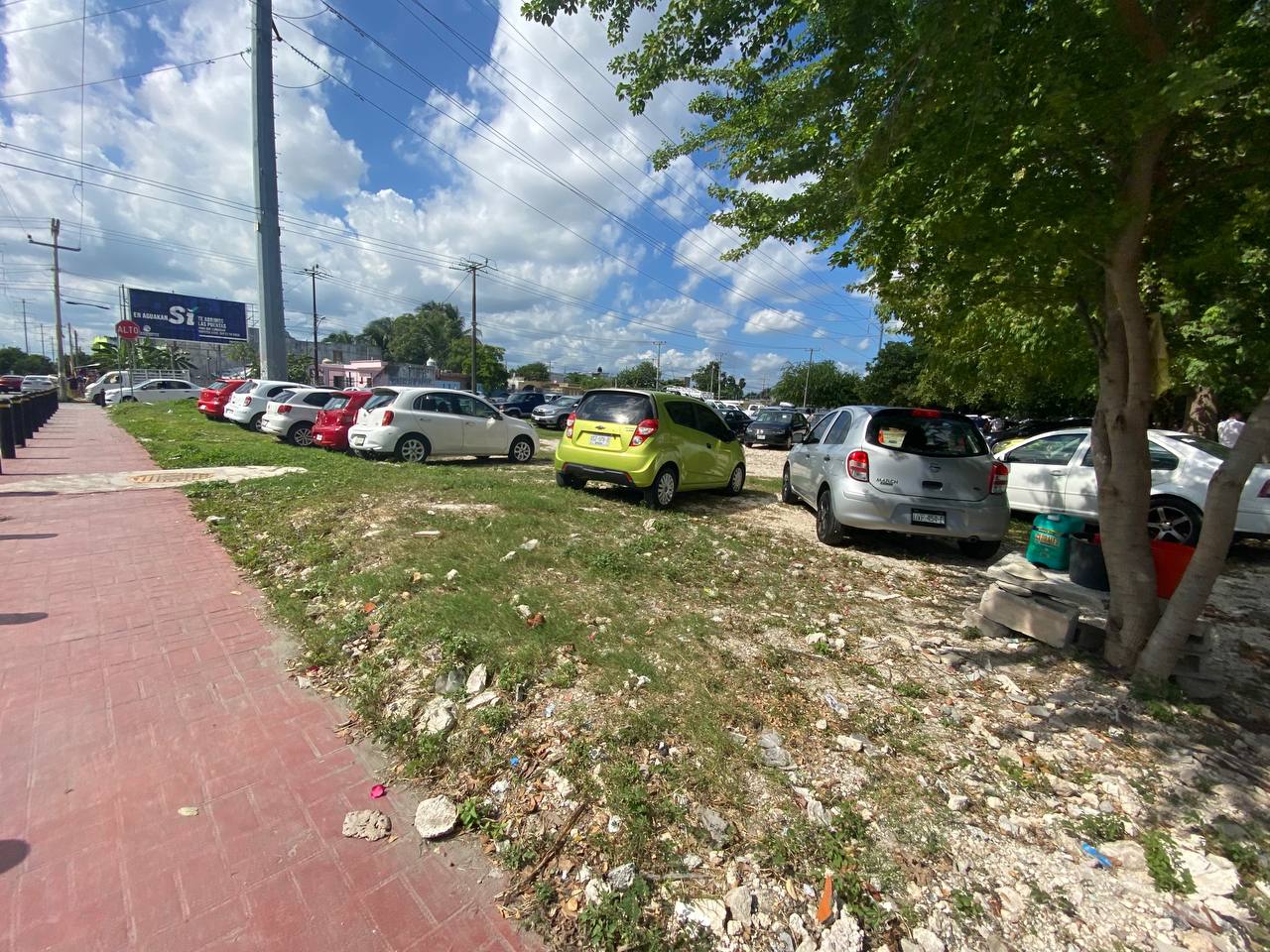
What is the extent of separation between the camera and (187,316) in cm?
3394

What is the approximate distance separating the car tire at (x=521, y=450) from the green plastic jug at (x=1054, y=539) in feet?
31.9

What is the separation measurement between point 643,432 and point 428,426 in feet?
18.4

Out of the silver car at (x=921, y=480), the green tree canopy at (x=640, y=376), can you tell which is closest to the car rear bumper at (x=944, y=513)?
the silver car at (x=921, y=480)

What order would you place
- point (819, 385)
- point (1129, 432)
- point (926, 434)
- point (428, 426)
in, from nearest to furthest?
point (1129, 432)
point (926, 434)
point (428, 426)
point (819, 385)

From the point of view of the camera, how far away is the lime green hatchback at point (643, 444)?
290 inches

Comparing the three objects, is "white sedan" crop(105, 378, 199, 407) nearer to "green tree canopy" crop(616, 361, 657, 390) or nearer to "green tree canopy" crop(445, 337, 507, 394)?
"green tree canopy" crop(445, 337, 507, 394)

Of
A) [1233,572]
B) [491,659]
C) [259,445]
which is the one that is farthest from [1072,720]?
[259,445]

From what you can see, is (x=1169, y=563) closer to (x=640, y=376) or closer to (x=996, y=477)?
(x=996, y=477)

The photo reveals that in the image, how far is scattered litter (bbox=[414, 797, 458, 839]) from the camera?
219 cm

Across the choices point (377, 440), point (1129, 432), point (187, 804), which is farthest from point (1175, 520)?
point (377, 440)

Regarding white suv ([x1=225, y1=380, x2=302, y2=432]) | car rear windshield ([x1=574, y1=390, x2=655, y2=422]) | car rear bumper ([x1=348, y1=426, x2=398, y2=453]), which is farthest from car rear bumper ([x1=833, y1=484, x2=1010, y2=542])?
white suv ([x1=225, y1=380, x2=302, y2=432])

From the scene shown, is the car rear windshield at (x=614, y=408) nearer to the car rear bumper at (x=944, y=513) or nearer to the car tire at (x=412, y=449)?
the car rear bumper at (x=944, y=513)

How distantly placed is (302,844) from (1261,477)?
968 centimetres

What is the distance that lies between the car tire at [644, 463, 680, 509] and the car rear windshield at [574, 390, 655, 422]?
31.5 inches
